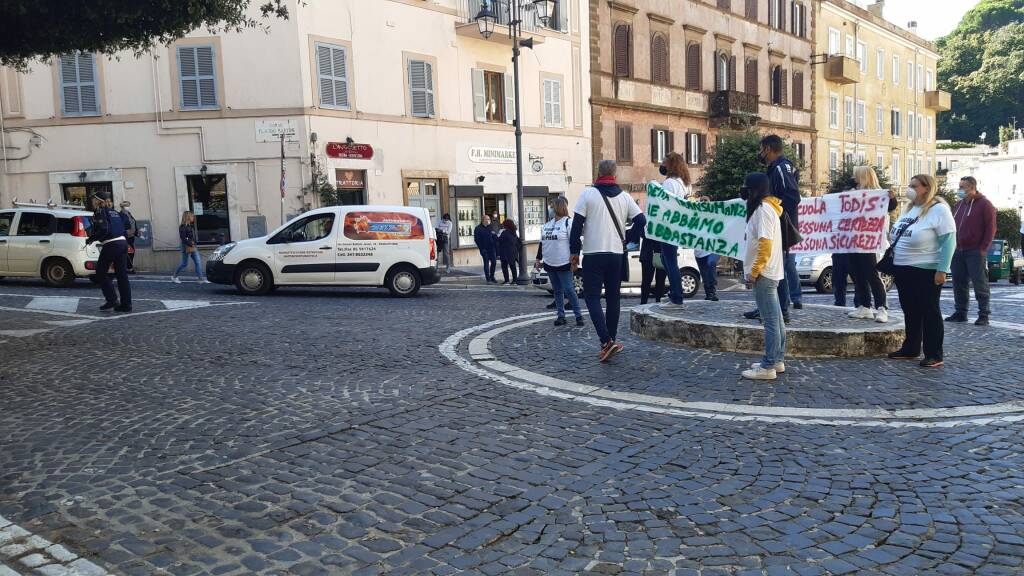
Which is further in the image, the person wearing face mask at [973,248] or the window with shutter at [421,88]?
the window with shutter at [421,88]

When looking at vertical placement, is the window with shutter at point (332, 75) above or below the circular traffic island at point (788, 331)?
above

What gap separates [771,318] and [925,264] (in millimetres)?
1633

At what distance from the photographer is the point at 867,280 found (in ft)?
28.1

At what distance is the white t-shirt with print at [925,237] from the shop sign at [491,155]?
66.4ft

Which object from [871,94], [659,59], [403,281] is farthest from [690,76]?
[403,281]

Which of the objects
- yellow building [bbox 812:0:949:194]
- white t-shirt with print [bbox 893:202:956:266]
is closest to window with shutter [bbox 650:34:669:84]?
yellow building [bbox 812:0:949:194]

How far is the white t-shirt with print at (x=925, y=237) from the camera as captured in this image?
22.7 ft

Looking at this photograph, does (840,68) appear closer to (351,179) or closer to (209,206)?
(351,179)

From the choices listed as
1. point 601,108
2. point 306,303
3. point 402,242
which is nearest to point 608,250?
point 306,303

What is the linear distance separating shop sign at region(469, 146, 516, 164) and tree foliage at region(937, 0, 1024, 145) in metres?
70.0

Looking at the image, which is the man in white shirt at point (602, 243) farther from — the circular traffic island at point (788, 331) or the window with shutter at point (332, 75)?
the window with shutter at point (332, 75)

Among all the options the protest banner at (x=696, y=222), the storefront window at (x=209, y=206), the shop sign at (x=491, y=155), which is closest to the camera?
the protest banner at (x=696, y=222)

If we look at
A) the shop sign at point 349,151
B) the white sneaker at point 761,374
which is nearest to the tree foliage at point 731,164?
the shop sign at point 349,151

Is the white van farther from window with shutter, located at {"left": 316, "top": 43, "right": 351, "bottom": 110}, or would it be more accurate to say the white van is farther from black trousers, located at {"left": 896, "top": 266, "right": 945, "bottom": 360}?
black trousers, located at {"left": 896, "top": 266, "right": 945, "bottom": 360}
